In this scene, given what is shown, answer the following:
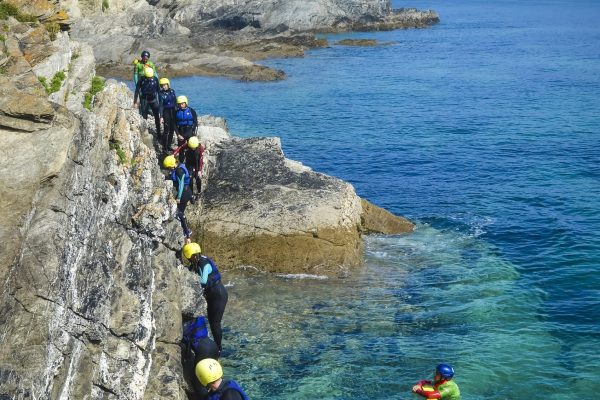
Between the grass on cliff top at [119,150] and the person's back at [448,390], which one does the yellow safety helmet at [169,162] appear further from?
the person's back at [448,390]

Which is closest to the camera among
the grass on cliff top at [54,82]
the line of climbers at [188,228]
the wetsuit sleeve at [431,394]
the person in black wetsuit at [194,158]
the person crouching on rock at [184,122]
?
the line of climbers at [188,228]

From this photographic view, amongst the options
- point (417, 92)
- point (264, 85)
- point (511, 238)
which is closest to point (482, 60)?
point (417, 92)

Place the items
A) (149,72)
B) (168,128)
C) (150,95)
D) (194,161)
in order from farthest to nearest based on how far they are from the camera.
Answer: (150,95) < (168,128) < (149,72) < (194,161)

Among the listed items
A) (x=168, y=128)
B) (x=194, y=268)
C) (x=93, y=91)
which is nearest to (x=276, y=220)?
(x=168, y=128)

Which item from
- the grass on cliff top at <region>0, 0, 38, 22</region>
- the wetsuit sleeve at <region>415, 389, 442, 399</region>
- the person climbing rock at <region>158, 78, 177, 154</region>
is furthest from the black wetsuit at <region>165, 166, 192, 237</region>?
the wetsuit sleeve at <region>415, 389, 442, 399</region>

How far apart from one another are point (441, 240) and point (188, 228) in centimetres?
1063

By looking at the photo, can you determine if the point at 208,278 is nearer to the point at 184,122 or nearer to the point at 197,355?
the point at 197,355

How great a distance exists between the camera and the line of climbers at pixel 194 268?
12320 mm

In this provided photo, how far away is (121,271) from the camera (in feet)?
43.5

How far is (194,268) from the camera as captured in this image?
54.0 feet

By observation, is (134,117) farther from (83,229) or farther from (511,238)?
(511,238)

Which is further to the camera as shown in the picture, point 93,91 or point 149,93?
point 149,93

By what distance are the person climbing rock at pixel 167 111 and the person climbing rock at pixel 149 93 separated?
6.7 inches

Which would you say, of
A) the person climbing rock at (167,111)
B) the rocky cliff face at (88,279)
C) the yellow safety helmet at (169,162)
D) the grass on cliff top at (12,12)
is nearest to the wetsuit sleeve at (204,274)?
the rocky cliff face at (88,279)
